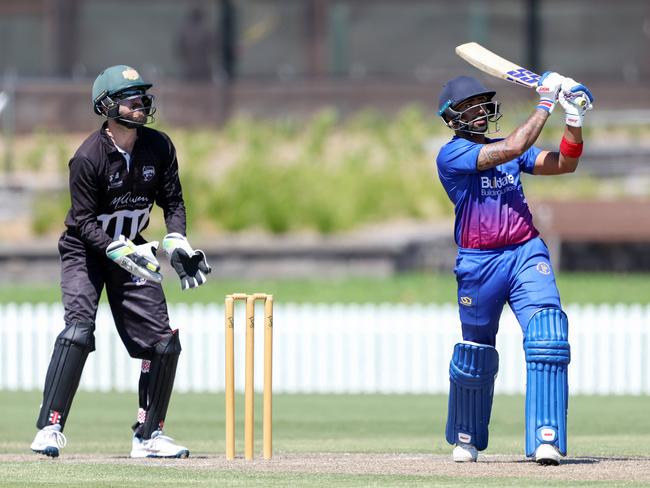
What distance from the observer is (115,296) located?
349 inches

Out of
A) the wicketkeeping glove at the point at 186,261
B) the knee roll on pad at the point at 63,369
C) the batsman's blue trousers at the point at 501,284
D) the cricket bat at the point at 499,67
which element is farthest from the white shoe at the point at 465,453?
the knee roll on pad at the point at 63,369

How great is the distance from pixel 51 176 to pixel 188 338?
6749 mm

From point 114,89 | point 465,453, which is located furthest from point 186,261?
point 465,453

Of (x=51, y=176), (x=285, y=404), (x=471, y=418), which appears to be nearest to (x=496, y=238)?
(x=471, y=418)

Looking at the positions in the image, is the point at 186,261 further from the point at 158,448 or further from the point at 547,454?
the point at 547,454

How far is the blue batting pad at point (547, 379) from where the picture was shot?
802 cm

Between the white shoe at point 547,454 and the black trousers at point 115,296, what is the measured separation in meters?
2.24

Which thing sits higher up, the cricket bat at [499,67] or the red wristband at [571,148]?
the cricket bat at [499,67]

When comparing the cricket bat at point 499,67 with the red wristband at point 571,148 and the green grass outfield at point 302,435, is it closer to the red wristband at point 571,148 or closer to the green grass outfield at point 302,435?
the red wristband at point 571,148

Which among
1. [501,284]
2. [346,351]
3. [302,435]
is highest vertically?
[501,284]

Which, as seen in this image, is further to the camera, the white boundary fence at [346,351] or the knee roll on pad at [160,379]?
the white boundary fence at [346,351]

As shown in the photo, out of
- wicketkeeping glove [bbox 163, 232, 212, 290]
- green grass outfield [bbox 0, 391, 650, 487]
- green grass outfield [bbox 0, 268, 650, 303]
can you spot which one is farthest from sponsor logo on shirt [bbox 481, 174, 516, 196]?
green grass outfield [bbox 0, 268, 650, 303]

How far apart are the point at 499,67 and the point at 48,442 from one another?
320 centimetres

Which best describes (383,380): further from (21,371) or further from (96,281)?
(96,281)
